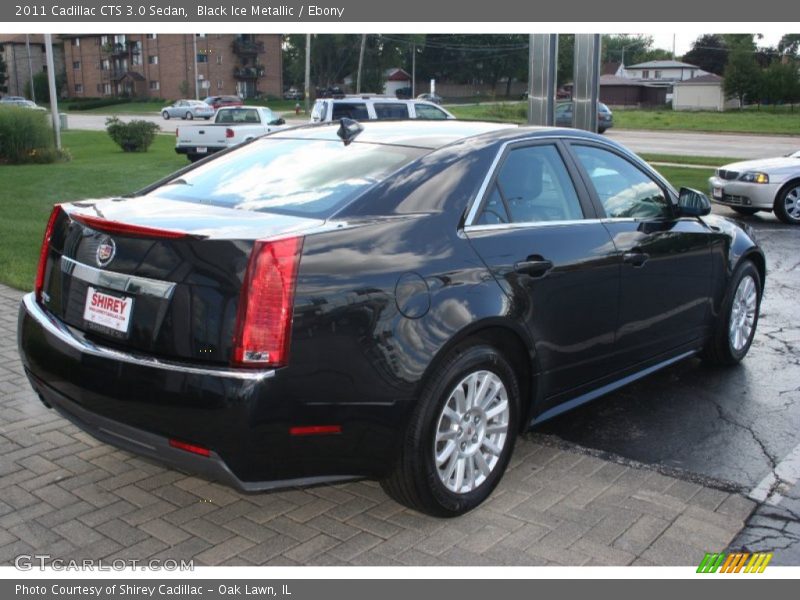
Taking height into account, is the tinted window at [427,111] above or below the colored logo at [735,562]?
above

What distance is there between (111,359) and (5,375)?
2669 mm

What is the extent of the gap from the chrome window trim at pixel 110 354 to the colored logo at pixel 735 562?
6.34 ft

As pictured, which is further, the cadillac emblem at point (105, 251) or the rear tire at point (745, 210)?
the rear tire at point (745, 210)

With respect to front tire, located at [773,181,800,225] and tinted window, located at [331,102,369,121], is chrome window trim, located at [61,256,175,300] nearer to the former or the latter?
front tire, located at [773,181,800,225]

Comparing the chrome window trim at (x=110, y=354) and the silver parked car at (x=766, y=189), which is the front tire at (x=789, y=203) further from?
the chrome window trim at (x=110, y=354)

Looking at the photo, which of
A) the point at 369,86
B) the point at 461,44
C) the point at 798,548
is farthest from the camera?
the point at 461,44

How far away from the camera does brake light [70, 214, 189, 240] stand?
130 inches

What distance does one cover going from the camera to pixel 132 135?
1067 inches

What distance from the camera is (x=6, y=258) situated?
9.24 meters

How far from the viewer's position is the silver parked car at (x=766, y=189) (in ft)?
44.5

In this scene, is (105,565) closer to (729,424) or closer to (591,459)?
(591,459)

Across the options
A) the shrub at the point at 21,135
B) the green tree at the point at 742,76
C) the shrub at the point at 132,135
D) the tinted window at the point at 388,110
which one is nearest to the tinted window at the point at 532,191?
the tinted window at the point at 388,110

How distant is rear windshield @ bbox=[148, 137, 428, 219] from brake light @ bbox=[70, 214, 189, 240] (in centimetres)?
57

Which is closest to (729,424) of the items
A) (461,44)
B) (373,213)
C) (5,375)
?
(373,213)
